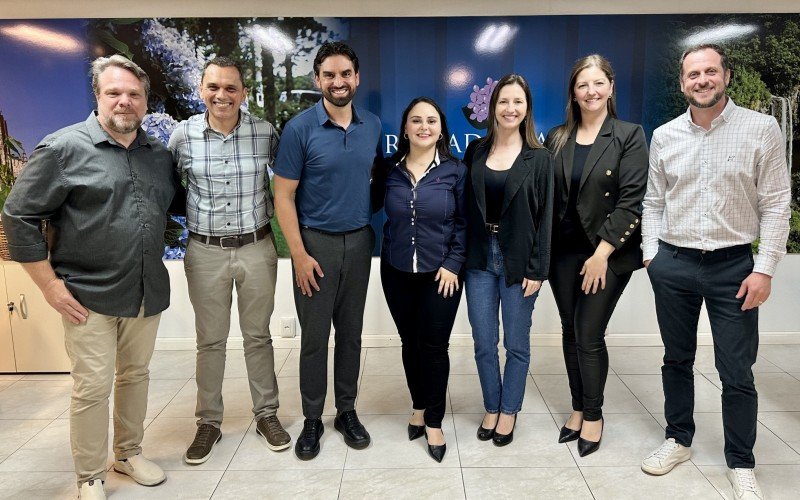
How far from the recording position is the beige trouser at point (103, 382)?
2322 mm

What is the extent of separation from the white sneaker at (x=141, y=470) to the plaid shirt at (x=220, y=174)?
A: 3.44 ft

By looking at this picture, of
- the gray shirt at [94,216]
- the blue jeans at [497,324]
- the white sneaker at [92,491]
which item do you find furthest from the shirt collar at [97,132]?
the blue jeans at [497,324]

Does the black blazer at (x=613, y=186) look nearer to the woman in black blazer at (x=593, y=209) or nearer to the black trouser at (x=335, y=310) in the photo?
the woman in black blazer at (x=593, y=209)

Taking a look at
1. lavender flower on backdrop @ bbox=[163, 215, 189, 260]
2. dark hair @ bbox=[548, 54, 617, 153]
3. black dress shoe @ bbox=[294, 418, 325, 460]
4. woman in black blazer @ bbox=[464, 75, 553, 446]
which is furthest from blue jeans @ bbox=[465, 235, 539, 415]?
lavender flower on backdrop @ bbox=[163, 215, 189, 260]

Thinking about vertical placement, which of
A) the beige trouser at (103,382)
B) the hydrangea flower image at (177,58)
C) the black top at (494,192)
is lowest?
the beige trouser at (103,382)

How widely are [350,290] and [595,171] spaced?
1.21 meters

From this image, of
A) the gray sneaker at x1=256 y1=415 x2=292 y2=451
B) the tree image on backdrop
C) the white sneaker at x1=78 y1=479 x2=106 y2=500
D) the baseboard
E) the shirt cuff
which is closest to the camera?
the shirt cuff

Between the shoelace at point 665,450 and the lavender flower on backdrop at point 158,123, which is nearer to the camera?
the shoelace at point 665,450

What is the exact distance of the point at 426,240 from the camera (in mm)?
2594

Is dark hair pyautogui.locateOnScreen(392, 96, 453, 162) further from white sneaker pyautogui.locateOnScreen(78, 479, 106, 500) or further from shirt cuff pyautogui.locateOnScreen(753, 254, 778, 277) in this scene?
white sneaker pyautogui.locateOnScreen(78, 479, 106, 500)

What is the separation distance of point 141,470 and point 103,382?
0.50 m

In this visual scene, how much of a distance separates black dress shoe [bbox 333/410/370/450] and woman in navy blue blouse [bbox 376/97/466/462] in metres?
0.34

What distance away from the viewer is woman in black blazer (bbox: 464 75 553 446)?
2.56m

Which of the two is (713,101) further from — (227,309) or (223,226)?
(227,309)
